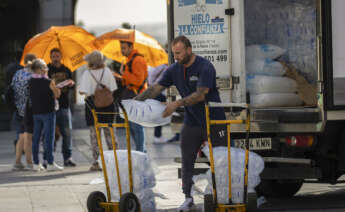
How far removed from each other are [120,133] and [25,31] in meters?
6.15

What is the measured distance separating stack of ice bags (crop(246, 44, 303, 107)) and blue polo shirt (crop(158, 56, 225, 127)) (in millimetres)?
1487

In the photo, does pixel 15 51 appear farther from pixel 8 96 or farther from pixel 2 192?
pixel 2 192

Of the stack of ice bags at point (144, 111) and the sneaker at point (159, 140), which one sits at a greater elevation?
the stack of ice bags at point (144, 111)

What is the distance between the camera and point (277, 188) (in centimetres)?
883

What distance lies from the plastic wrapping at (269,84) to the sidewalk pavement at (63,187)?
107cm

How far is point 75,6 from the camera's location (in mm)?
24109

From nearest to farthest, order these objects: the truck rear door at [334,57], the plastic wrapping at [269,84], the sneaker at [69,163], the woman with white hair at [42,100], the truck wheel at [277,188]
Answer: the truck rear door at [334,57]
the truck wheel at [277,188]
the plastic wrapping at [269,84]
the woman with white hair at [42,100]
the sneaker at [69,163]

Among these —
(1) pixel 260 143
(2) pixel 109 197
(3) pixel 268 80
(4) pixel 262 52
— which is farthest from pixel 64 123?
(2) pixel 109 197

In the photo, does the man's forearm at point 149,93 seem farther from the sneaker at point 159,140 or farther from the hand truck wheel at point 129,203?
the sneaker at point 159,140

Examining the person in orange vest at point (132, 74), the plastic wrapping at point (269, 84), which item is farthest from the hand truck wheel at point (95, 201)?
the person in orange vest at point (132, 74)

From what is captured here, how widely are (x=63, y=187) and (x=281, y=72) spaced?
303 cm

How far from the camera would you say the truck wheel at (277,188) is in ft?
28.8

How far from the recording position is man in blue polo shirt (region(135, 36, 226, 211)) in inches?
288

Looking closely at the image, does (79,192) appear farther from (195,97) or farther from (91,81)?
(195,97)
